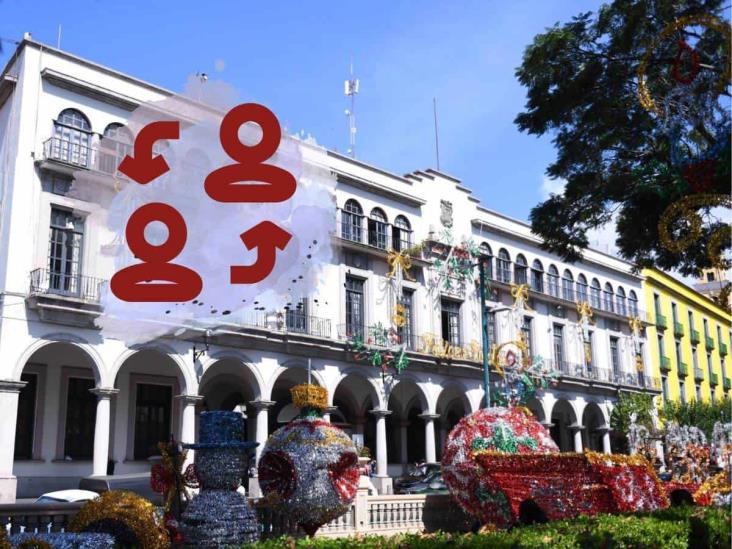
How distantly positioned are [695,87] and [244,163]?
212 inches

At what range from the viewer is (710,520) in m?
8.26

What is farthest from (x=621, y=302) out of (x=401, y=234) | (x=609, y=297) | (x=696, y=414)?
(x=401, y=234)

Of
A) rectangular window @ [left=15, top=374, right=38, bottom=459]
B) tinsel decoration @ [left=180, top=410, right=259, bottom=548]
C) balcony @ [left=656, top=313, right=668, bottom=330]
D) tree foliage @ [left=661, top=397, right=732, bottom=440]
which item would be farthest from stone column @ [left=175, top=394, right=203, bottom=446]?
balcony @ [left=656, top=313, right=668, bottom=330]

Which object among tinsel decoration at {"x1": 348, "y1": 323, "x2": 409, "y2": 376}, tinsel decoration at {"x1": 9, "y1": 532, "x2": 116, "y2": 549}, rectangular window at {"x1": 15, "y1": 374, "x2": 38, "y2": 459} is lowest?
tinsel decoration at {"x1": 9, "y1": 532, "x2": 116, "y2": 549}

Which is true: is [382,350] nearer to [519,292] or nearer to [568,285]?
[519,292]

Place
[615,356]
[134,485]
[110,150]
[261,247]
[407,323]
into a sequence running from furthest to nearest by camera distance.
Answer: [615,356] < [407,323] < [110,150] < [134,485] < [261,247]

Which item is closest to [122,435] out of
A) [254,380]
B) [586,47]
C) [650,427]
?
[254,380]

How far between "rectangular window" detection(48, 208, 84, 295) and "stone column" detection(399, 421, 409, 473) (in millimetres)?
15594

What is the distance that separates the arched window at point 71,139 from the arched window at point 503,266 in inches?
781

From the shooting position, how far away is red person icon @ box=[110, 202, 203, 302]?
912cm

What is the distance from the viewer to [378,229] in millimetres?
30828

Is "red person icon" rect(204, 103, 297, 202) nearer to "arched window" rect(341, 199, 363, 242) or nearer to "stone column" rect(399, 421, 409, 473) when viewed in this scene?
"arched window" rect(341, 199, 363, 242)

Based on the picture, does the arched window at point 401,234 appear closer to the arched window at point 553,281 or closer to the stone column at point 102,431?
the arched window at point 553,281

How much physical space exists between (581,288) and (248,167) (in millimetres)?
35192
